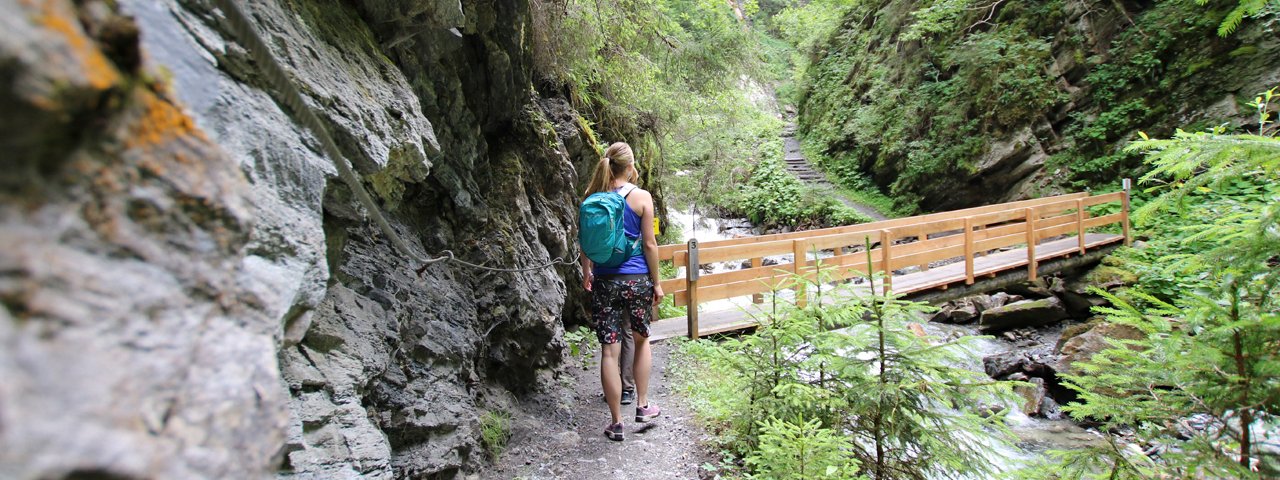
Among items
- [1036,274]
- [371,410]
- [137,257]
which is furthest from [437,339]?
[1036,274]

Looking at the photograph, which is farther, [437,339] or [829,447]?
[437,339]

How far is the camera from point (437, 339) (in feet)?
10.2

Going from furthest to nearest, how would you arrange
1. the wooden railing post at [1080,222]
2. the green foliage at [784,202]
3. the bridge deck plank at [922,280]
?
the green foliage at [784,202] → the wooden railing post at [1080,222] → the bridge deck plank at [922,280]

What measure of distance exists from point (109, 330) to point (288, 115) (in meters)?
1.03

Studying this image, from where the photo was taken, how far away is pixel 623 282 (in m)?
3.46

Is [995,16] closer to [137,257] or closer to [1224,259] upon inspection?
[1224,259]

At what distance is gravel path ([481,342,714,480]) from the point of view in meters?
3.17

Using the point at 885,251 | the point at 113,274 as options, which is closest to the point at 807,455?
the point at 113,274

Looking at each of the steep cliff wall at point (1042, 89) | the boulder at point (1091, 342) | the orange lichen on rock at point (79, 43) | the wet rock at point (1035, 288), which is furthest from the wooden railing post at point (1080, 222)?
the orange lichen on rock at point (79, 43)

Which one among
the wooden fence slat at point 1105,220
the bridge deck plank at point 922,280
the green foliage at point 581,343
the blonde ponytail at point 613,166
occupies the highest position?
the blonde ponytail at point 613,166

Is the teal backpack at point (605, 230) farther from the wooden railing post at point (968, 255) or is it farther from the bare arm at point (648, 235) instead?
the wooden railing post at point (968, 255)

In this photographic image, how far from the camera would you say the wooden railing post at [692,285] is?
5.17m

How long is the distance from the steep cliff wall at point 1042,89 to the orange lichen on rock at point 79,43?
46.7 ft

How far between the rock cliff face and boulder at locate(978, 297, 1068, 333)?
7925 millimetres
